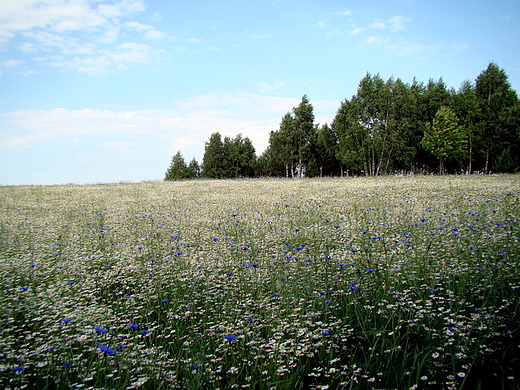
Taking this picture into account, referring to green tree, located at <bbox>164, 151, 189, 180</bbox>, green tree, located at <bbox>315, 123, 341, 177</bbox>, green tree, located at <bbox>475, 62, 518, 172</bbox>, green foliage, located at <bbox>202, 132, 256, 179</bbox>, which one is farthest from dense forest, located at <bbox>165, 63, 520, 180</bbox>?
green tree, located at <bbox>164, 151, 189, 180</bbox>

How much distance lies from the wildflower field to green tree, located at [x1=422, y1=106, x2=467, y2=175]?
140ft

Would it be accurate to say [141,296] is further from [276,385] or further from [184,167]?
[184,167]

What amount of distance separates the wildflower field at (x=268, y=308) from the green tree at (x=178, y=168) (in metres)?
78.9

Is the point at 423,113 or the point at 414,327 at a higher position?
the point at 423,113

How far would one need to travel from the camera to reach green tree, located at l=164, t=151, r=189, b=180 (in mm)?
84762

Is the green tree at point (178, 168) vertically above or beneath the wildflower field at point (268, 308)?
above

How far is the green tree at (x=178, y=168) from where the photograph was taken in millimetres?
84762

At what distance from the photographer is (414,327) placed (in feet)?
10.3

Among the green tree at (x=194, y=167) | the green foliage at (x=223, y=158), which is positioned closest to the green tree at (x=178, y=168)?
the green tree at (x=194, y=167)

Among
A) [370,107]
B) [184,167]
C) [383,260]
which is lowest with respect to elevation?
[383,260]

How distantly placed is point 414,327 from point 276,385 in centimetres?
173

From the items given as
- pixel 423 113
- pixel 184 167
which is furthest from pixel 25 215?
pixel 184 167

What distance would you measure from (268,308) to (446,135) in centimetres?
5008

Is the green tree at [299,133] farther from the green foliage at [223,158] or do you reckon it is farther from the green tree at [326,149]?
the green foliage at [223,158]
